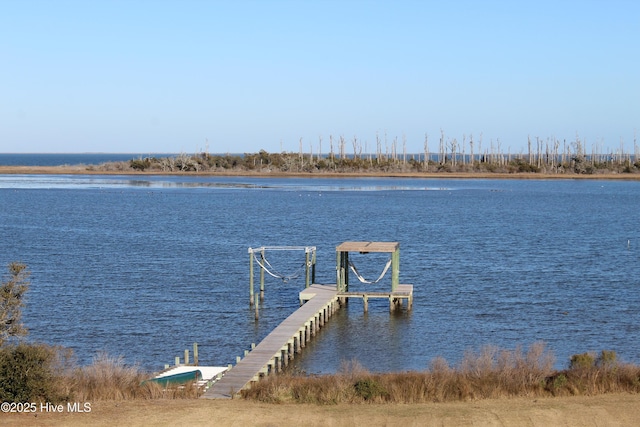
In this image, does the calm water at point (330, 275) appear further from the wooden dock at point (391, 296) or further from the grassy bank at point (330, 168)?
the grassy bank at point (330, 168)

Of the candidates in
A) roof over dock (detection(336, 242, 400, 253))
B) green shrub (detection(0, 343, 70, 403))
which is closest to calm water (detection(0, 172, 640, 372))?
roof over dock (detection(336, 242, 400, 253))

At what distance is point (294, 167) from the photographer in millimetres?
157500

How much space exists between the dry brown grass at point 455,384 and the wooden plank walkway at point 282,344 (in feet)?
2.46

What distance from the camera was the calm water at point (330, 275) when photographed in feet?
92.1

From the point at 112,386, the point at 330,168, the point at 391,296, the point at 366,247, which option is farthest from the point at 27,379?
the point at 330,168

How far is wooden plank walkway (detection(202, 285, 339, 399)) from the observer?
20.1m

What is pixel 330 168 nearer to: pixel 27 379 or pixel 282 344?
pixel 282 344

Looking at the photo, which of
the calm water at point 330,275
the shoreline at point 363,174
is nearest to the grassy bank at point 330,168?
the shoreline at point 363,174

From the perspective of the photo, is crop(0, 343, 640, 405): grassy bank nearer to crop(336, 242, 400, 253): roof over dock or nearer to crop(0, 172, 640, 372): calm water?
crop(0, 172, 640, 372): calm water

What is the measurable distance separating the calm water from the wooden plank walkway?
763mm

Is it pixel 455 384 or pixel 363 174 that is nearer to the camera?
pixel 455 384

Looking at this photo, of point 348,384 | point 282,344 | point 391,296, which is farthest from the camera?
point 391,296

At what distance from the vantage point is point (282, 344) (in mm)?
24953

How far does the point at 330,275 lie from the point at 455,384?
22210mm
